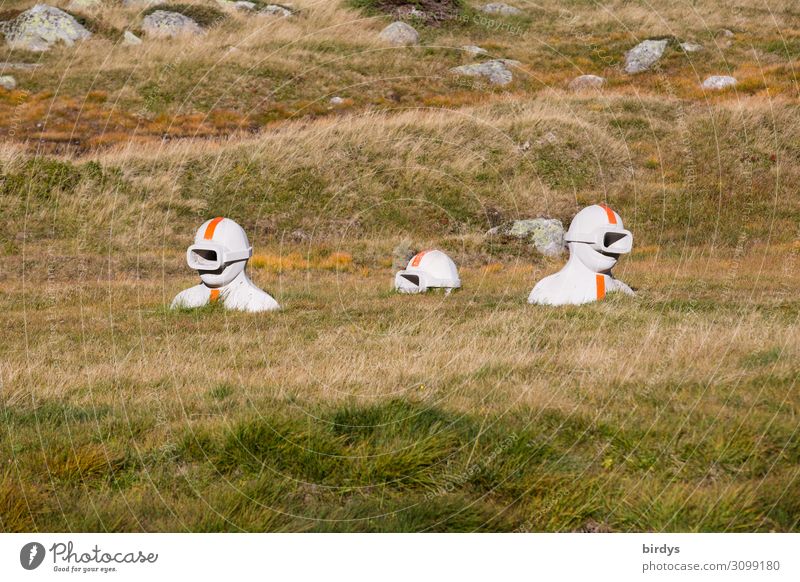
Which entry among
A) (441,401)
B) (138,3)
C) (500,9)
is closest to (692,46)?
(500,9)

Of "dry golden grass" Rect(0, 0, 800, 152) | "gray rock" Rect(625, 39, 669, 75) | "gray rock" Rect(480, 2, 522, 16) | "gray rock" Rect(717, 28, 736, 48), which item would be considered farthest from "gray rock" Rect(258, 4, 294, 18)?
"gray rock" Rect(717, 28, 736, 48)

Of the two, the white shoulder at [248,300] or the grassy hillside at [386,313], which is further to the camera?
the white shoulder at [248,300]

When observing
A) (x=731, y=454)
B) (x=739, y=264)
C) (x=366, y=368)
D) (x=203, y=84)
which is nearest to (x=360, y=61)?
(x=203, y=84)

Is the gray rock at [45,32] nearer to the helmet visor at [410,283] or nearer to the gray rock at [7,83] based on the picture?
the gray rock at [7,83]

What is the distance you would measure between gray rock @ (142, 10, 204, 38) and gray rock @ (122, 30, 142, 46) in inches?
39.6

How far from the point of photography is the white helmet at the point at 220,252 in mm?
13164

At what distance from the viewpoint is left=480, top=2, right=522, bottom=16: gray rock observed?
57.6 m

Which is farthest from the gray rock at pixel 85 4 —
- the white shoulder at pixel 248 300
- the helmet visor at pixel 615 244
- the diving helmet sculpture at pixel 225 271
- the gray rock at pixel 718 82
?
the helmet visor at pixel 615 244

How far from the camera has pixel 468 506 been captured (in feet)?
17.0

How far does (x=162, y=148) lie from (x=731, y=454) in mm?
28279

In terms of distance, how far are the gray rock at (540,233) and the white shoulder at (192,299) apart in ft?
41.6

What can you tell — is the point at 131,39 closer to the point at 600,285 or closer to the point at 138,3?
the point at 138,3

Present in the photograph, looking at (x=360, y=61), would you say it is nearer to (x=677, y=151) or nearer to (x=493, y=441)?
(x=677, y=151)

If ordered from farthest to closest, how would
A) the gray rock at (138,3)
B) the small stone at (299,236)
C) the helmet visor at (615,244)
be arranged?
the gray rock at (138,3)
the small stone at (299,236)
the helmet visor at (615,244)
